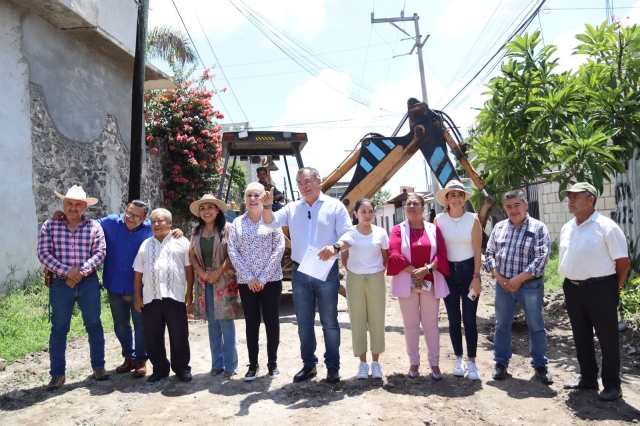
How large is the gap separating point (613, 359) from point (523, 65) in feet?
11.7

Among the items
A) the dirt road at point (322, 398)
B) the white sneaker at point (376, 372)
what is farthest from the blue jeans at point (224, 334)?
the white sneaker at point (376, 372)

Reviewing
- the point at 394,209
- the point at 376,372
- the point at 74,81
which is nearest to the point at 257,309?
the point at 376,372

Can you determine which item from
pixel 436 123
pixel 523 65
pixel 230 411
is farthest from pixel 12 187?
pixel 523 65

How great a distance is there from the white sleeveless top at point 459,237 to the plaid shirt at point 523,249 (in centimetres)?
32

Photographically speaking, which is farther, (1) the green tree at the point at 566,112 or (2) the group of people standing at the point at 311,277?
(1) the green tree at the point at 566,112

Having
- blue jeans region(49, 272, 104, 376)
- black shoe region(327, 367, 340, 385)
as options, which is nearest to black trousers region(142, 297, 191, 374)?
blue jeans region(49, 272, 104, 376)

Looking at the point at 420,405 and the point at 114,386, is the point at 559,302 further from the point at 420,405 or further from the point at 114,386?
the point at 114,386

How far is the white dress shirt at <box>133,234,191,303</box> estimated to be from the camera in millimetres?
4938

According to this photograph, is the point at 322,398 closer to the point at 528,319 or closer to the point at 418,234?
the point at 418,234

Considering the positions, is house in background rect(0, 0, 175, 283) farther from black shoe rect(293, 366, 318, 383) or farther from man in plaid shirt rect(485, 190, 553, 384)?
man in plaid shirt rect(485, 190, 553, 384)

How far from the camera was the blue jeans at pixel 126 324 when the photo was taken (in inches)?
207

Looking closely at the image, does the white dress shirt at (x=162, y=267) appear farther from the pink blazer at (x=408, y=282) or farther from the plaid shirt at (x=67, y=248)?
the pink blazer at (x=408, y=282)

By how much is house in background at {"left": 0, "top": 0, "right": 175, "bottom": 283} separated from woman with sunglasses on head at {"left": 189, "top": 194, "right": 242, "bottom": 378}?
4.20m

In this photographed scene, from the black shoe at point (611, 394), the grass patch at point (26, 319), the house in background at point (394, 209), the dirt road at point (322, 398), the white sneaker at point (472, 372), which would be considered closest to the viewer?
the dirt road at point (322, 398)
